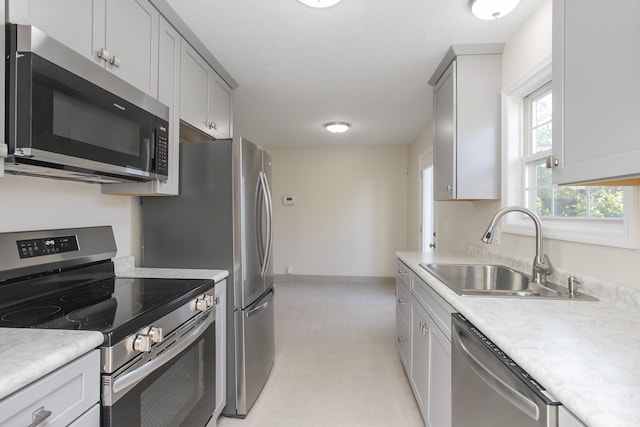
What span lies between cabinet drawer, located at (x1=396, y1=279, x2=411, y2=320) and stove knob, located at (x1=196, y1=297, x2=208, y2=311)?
1365 mm

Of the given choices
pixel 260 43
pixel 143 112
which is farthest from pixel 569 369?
pixel 260 43

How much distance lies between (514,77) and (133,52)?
2216mm

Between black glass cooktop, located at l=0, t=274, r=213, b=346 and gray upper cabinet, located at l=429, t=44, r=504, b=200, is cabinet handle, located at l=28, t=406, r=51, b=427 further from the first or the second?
gray upper cabinet, located at l=429, t=44, r=504, b=200

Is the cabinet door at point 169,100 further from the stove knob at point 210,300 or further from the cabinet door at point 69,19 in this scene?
the stove knob at point 210,300

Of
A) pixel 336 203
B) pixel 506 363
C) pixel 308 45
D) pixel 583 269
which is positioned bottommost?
pixel 506 363

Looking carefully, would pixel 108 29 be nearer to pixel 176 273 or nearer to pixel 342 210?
pixel 176 273

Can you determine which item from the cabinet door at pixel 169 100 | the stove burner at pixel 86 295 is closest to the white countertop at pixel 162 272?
the stove burner at pixel 86 295

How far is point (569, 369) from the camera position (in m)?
0.70

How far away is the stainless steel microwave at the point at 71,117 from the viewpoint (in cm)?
94

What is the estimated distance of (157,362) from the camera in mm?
1116

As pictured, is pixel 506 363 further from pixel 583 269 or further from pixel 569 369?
pixel 583 269

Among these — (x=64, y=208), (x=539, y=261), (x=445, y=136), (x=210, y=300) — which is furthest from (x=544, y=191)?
(x=64, y=208)

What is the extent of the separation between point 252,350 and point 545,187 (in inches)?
82.3

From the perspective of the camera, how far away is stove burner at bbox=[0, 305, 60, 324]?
98 cm
